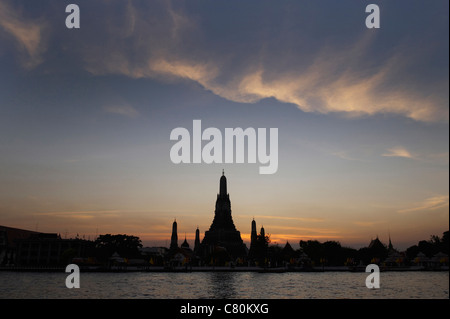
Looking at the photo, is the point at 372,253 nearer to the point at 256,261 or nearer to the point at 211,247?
the point at 256,261

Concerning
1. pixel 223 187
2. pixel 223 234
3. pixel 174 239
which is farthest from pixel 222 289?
pixel 174 239

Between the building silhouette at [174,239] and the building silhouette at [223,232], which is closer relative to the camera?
the building silhouette at [223,232]

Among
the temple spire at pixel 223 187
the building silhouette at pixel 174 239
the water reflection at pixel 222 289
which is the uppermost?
the temple spire at pixel 223 187

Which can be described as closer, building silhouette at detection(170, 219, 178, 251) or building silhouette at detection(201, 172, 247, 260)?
building silhouette at detection(201, 172, 247, 260)

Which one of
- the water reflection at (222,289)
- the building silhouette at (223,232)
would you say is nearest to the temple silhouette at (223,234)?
the building silhouette at (223,232)

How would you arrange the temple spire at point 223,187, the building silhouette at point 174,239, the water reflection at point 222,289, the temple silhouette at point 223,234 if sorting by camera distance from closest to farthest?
the water reflection at point 222,289, the temple silhouette at point 223,234, the temple spire at point 223,187, the building silhouette at point 174,239

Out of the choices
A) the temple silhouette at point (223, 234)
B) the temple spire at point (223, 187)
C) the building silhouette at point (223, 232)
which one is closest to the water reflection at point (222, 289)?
the temple silhouette at point (223, 234)

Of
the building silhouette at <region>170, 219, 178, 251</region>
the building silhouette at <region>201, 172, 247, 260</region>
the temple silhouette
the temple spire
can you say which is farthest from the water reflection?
the building silhouette at <region>170, 219, 178, 251</region>

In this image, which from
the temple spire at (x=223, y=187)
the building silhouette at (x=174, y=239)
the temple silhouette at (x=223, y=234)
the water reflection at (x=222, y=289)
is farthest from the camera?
the building silhouette at (x=174, y=239)

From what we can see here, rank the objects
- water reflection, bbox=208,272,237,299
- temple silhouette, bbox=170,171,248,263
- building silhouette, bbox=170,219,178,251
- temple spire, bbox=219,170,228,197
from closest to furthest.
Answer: water reflection, bbox=208,272,237,299, temple silhouette, bbox=170,171,248,263, temple spire, bbox=219,170,228,197, building silhouette, bbox=170,219,178,251

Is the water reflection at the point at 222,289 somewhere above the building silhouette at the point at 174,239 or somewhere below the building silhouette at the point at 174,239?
below

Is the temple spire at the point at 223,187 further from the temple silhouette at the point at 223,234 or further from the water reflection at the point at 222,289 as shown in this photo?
the water reflection at the point at 222,289

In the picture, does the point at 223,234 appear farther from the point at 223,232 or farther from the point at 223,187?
the point at 223,187

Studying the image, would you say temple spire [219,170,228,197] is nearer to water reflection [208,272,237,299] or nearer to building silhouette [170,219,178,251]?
building silhouette [170,219,178,251]
